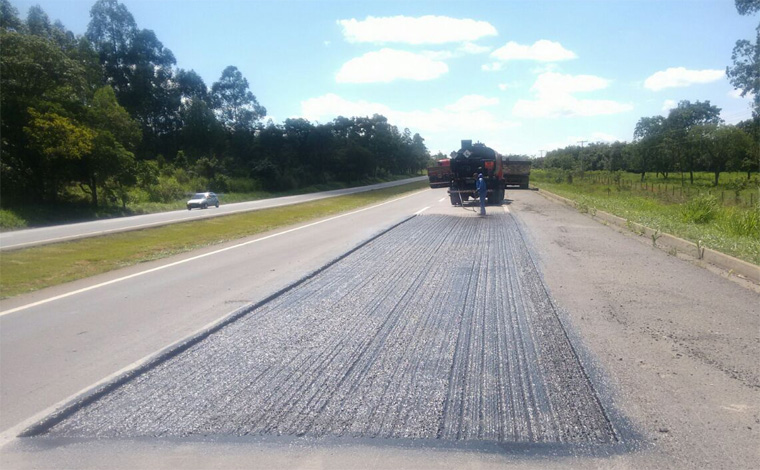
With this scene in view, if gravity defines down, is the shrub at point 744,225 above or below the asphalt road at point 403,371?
above

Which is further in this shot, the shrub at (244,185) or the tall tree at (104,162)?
the shrub at (244,185)

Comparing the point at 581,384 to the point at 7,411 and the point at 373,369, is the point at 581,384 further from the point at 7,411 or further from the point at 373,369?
the point at 7,411

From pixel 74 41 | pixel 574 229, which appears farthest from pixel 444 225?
pixel 74 41

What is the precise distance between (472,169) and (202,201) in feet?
72.9

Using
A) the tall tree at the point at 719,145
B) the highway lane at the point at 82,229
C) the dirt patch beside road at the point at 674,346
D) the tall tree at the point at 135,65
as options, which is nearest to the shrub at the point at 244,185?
the tall tree at the point at 135,65

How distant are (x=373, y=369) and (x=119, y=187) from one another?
1676 inches

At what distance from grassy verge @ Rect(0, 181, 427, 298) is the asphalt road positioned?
7.18ft

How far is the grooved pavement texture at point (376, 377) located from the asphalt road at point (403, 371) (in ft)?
0.08

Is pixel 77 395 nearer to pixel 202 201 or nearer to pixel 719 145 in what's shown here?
pixel 202 201

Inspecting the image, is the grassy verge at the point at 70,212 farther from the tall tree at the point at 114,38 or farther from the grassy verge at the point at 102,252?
the tall tree at the point at 114,38

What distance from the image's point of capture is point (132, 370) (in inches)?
243

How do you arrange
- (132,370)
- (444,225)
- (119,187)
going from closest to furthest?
(132,370), (444,225), (119,187)

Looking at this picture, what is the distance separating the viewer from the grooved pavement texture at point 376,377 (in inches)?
188

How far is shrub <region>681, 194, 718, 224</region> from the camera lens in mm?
21016
